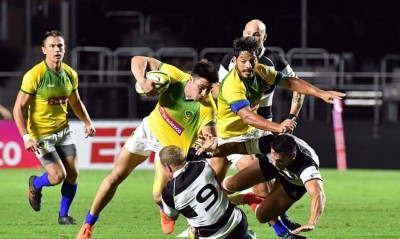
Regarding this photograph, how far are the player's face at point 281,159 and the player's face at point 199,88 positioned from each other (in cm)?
85

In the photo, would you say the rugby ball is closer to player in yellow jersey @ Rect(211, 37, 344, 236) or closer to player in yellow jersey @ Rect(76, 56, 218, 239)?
player in yellow jersey @ Rect(76, 56, 218, 239)

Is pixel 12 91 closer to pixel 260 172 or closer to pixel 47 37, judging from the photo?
pixel 47 37

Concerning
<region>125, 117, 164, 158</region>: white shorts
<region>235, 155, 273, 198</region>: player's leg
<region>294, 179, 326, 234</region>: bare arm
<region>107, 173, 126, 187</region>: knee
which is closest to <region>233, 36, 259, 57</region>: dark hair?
<region>125, 117, 164, 158</region>: white shorts

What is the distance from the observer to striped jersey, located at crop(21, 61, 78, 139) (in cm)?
1403

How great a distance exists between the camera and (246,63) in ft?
38.9

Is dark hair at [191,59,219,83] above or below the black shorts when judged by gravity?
above

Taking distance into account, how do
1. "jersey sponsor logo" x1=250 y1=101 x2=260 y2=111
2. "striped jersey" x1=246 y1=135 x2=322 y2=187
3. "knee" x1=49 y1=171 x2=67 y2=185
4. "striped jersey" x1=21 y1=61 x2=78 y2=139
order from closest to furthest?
1. "striped jersey" x1=246 y1=135 x2=322 y2=187
2. "jersey sponsor logo" x1=250 y1=101 x2=260 y2=111
3. "striped jersey" x1=21 y1=61 x2=78 y2=139
4. "knee" x1=49 y1=171 x2=67 y2=185

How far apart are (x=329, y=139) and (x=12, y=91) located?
7.41m

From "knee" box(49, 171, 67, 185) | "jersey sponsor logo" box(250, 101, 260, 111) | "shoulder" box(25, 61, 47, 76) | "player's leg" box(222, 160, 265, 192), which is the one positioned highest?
"shoulder" box(25, 61, 47, 76)

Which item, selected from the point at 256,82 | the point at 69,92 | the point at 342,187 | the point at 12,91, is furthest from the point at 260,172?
the point at 12,91

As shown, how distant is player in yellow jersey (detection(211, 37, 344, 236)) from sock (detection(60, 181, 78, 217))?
6.53 ft

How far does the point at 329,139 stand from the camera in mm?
24609

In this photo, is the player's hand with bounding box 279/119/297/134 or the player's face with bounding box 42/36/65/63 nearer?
the player's hand with bounding box 279/119/297/134

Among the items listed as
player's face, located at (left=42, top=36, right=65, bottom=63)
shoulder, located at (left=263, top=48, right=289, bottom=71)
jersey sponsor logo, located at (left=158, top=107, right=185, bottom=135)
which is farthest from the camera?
player's face, located at (left=42, top=36, right=65, bottom=63)
